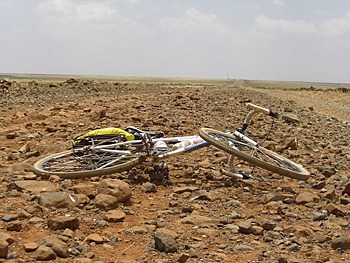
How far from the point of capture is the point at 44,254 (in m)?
3.78

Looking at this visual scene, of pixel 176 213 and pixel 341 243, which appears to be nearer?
pixel 341 243

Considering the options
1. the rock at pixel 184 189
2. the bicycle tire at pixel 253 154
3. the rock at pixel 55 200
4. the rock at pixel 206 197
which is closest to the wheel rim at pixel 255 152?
the bicycle tire at pixel 253 154

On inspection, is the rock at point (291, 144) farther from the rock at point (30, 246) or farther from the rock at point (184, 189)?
the rock at point (30, 246)

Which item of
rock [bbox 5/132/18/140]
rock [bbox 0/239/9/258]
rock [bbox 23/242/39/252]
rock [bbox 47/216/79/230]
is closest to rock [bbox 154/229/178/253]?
rock [bbox 47/216/79/230]

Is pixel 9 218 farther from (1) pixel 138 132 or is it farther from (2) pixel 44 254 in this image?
(1) pixel 138 132

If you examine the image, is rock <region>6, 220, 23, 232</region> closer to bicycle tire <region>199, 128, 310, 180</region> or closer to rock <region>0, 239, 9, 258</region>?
rock <region>0, 239, 9, 258</region>

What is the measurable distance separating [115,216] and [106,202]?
282mm

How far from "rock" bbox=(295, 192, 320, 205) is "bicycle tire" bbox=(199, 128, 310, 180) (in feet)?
2.06

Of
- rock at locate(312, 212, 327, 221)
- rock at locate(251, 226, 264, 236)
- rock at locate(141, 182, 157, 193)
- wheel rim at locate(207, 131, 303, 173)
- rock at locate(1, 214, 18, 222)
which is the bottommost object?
rock at locate(312, 212, 327, 221)

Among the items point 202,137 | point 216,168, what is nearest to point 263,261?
point 202,137

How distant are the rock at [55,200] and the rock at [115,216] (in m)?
0.39

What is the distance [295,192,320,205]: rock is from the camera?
6.07 metres

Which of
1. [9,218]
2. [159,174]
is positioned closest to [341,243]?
[159,174]

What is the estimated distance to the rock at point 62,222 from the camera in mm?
4367
